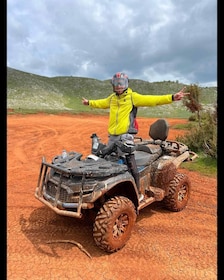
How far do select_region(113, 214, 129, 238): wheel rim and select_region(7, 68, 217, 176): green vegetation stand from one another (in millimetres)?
4304

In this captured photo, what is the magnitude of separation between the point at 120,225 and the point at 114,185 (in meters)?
0.59

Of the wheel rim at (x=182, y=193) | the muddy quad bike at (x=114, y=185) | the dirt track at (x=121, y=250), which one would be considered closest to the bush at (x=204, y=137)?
the dirt track at (x=121, y=250)

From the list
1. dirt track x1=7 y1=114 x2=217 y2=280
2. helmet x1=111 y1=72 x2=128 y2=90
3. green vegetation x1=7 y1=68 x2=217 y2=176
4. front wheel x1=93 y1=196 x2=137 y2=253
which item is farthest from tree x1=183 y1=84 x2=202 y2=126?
front wheel x1=93 y1=196 x2=137 y2=253

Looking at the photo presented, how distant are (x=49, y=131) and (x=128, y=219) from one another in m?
11.0

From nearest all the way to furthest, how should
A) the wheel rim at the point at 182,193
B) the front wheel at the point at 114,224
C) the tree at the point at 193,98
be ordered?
the front wheel at the point at 114,224 → the wheel rim at the point at 182,193 → the tree at the point at 193,98

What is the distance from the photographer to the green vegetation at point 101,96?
31.5 ft

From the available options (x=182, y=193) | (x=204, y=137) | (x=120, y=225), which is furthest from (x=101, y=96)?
(x=120, y=225)

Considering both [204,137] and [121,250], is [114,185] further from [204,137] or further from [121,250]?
[204,137]

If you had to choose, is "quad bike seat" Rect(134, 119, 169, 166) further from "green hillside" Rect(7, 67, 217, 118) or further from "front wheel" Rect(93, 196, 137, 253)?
"green hillside" Rect(7, 67, 217, 118)

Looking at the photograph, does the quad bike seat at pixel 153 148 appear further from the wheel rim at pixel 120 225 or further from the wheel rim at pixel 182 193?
the wheel rim at pixel 120 225

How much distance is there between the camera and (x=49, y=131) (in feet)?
46.8

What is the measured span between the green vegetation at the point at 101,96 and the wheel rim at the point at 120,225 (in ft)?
14.1

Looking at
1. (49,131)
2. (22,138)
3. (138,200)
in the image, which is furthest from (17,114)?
(138,200)

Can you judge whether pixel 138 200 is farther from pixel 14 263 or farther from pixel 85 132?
pixel 85 132
